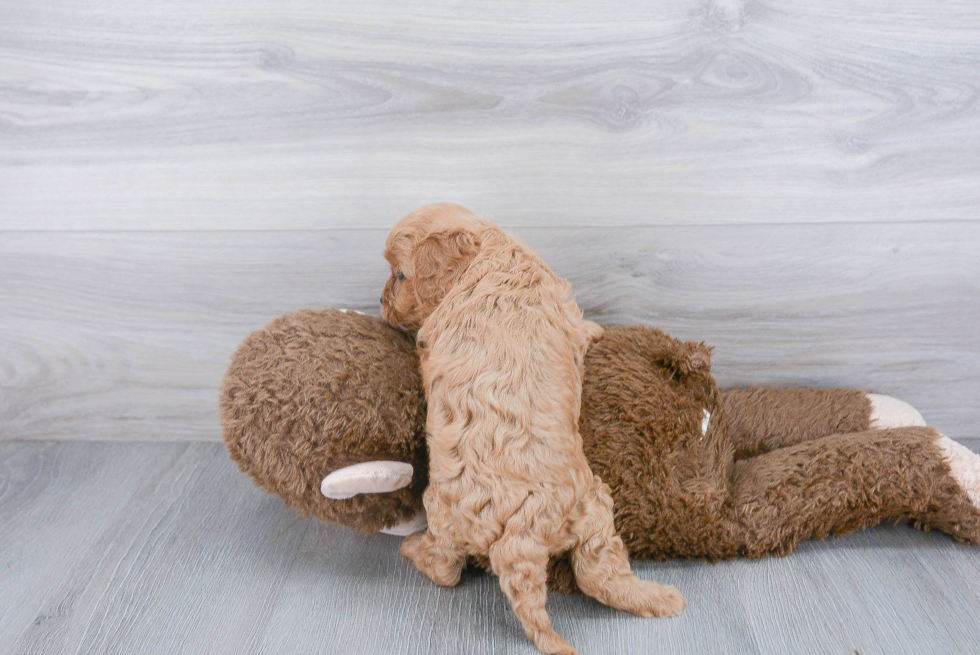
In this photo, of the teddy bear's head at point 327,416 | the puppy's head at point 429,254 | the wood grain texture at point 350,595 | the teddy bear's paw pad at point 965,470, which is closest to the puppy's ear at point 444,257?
the puppy's head at point 429,254

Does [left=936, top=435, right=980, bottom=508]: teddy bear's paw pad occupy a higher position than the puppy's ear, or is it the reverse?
the puppy's ear

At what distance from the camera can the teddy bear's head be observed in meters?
0.93

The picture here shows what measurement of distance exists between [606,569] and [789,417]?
51 centimetres

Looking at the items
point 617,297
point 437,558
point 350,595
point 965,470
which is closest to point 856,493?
point 965,470

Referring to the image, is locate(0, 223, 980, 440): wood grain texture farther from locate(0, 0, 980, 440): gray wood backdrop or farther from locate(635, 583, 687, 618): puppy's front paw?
locate(635, 583, 687, 618): puppy's front paw

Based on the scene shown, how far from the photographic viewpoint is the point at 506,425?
0.83 metres

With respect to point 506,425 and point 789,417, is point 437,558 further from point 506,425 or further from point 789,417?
point 789,417

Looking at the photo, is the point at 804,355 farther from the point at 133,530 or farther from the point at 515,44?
the point at 133,530

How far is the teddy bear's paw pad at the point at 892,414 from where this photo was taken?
3.88ft

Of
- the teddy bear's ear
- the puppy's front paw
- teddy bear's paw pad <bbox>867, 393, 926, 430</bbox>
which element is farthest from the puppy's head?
teddy bear's paw pad <bbox>867, 393, 926, 430</bbox>

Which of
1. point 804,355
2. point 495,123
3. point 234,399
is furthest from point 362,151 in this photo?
point 804,355

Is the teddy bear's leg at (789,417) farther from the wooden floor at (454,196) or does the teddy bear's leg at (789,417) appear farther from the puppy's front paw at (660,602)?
the puppy's front paw at (660,602)

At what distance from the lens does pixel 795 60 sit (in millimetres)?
1135

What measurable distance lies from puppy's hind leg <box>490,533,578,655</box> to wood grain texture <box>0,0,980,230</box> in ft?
1.93
